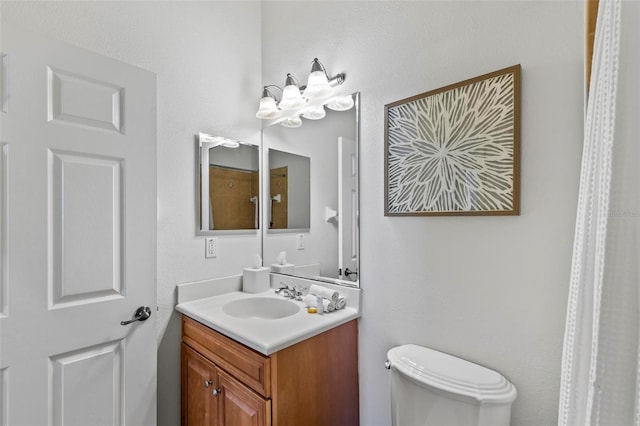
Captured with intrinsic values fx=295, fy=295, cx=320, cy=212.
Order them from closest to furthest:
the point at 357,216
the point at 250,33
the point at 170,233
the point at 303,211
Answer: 1. the point at 357,216
2. the point at 170,233
3. the point at 303,211
4. the point at 250,33

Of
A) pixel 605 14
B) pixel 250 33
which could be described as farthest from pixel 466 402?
pixel 250 33

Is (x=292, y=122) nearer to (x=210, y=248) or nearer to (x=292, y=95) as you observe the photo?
(x=292, y=95)

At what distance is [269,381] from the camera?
3.43 ft

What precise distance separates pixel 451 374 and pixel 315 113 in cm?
132

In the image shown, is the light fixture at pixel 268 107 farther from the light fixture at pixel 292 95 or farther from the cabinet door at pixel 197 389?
the cabinet door at pixel 197 389

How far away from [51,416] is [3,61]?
1.22m

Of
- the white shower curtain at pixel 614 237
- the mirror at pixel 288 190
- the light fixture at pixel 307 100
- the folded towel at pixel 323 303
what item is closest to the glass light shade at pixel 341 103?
the light fixture at pixel 307 100

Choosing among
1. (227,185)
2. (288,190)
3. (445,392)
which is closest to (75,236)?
(227,185)

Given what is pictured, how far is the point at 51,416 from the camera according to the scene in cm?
105

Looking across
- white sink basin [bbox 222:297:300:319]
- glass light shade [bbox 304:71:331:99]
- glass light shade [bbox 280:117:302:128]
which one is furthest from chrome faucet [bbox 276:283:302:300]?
glass light shade [bbox 304:71:331:99]

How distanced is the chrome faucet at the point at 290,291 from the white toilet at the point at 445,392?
610 mm

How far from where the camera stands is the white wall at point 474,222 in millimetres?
906

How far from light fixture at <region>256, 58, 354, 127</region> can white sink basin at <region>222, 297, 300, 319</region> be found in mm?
1000

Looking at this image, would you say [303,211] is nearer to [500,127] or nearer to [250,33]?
[500,127]
